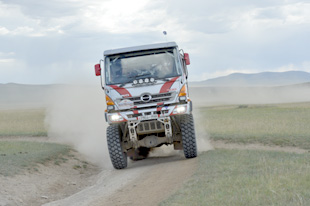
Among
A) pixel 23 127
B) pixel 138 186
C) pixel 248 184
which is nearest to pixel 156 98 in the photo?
pixel 138 186

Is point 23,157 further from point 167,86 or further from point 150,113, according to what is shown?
point 167,86

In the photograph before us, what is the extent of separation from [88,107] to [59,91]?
5328 mm

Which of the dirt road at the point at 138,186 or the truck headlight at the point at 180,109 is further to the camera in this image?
the truck headlight at the point at 180,109

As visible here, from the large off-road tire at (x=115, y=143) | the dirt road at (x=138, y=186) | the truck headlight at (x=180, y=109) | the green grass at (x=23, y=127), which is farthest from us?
the green grass at (x=23, y=127)

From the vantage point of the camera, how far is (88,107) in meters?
28.8

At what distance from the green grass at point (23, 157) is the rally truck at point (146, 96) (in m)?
2.83

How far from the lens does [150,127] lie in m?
14.4

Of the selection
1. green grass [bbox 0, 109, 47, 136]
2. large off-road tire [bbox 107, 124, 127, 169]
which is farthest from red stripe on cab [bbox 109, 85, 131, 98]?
green grass [bbox 0, 109, 47, 136]

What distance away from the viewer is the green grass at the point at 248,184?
8180 mm


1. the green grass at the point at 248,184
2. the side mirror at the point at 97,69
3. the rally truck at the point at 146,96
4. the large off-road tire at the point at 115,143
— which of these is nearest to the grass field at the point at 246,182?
the green grass at the point at 248,184

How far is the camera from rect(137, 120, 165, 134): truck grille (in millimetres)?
14391

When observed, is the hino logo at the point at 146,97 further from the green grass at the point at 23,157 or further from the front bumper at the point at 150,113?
the green grass at the point at 23,157

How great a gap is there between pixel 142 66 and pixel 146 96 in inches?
39.9

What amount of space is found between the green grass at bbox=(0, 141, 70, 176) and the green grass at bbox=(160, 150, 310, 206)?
5483mm
